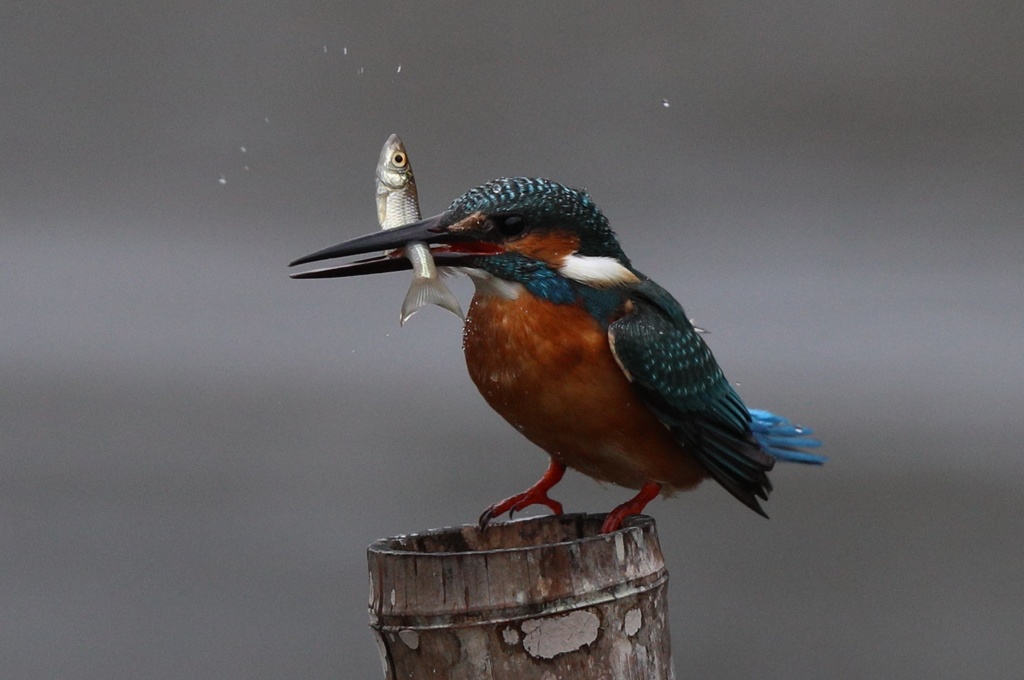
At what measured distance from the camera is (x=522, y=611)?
4.47 feet

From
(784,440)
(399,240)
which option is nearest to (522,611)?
(399,240)

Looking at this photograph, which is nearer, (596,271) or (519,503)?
(596,271)

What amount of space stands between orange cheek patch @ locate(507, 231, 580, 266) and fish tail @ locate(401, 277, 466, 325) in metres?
0.16

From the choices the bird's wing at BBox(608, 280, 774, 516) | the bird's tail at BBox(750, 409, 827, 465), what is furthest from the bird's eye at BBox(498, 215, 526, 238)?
the bird's tail at BBox(750, 409, 827, 465)

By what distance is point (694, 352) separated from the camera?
1967 millimetres

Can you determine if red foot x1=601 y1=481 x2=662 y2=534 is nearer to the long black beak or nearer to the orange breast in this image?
the orange breast

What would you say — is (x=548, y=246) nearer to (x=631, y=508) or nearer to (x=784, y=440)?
(x=631, y=508)

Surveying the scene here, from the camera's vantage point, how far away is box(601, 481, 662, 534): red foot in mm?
1752

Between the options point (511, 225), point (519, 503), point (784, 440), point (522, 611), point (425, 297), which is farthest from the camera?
point (784, 440)

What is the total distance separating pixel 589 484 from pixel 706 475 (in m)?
1.53

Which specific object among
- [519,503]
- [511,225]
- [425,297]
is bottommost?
[519,503]

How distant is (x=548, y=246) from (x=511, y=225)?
0.25 ft

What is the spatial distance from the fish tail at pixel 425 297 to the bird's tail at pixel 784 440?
2.59 feet

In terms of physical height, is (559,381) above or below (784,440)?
above
